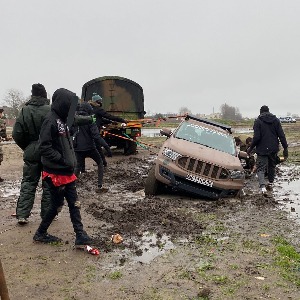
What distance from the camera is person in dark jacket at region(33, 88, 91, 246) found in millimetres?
4855

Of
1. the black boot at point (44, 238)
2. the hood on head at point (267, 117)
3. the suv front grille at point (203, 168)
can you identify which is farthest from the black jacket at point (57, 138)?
the hood on head at point (267, 117)

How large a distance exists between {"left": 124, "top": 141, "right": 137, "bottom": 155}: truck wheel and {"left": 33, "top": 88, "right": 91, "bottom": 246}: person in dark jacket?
40.3 ft

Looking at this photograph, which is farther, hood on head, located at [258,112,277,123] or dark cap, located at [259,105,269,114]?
dark cap, located at [259,105,269,114]

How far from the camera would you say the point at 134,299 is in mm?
3732

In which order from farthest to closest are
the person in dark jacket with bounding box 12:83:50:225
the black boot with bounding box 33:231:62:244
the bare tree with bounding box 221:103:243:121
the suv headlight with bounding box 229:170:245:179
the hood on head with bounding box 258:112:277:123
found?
the bare tree with bounding box 221:103:243:121 < the hood on head with bounding box 258:112:277:123 < the suv headlight with bounding box 229:170:245:179 < the person in dark jacket with bounding box 12:83:50:225 < the black boot with bounding box 33:231:62:244

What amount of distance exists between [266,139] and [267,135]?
0.10m

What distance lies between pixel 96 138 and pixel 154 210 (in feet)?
7.72

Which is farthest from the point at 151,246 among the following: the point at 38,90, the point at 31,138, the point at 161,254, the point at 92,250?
the point at 38,90

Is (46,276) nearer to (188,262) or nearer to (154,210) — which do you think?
(188,262)

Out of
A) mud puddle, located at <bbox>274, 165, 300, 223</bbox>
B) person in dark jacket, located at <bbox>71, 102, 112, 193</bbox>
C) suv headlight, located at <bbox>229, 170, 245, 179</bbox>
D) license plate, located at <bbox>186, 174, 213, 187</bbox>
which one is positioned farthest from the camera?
person in dark jacket, located at <bbox>71, 102, 112, 193</bbox>

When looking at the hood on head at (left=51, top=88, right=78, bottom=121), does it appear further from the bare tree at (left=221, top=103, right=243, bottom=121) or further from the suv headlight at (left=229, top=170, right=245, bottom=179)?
the bare tree at (left=221, top=103, right=243, bottom=121)

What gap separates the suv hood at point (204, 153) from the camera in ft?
26.3

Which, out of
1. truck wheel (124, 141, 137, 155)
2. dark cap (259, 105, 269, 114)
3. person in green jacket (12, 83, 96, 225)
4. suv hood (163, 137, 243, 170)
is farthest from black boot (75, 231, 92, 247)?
truck wheel (124, 141, 137, 155)

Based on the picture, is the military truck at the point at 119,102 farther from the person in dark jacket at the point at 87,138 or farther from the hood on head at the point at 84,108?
the hood on head at the point at 84,108
